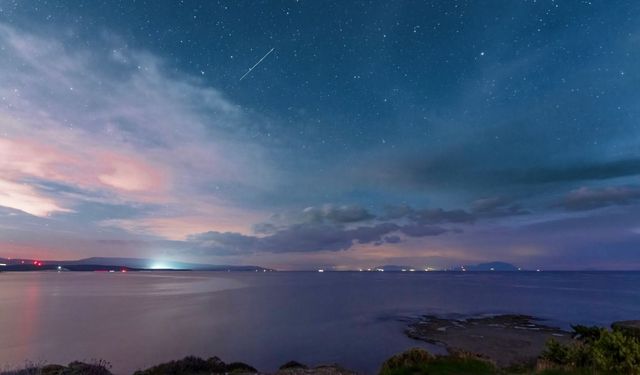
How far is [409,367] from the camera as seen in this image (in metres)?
20.7

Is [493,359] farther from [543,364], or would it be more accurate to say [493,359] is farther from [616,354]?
[616,354]

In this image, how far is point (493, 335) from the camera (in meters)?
45.2

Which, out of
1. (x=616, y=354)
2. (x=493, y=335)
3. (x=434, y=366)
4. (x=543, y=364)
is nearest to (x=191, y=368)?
(x=434, y=366)

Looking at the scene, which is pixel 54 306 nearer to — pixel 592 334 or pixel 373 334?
pixel 373 334

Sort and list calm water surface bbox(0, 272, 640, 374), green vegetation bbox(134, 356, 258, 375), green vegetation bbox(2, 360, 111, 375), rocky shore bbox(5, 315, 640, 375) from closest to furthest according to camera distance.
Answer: rocky shore bbox(5, 315, 640, 375), green vegetation bbox(2, 360, 111, 375), green vegetation bbox(134, 356, 258, 375), calm water surface bbox(0, 272, 640, 374)

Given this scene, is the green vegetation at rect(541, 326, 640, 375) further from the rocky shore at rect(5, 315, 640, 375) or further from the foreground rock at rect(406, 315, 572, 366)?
the foreground rock at rect(406, 315, 572, 366)

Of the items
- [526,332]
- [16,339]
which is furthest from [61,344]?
[526,332]

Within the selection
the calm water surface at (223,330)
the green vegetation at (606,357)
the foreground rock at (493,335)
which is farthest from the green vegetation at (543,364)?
the calm water surface at (223,330)

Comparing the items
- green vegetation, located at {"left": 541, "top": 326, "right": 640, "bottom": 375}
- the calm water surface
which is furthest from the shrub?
the calm water surface

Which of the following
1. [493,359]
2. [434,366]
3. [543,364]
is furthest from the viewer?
[493,359]

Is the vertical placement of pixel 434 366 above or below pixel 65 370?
above

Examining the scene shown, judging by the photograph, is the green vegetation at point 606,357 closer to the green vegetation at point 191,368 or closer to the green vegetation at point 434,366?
the green vegetation at point 434,366

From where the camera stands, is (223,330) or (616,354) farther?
(223,330)

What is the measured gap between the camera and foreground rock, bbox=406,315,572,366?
3597 cm
